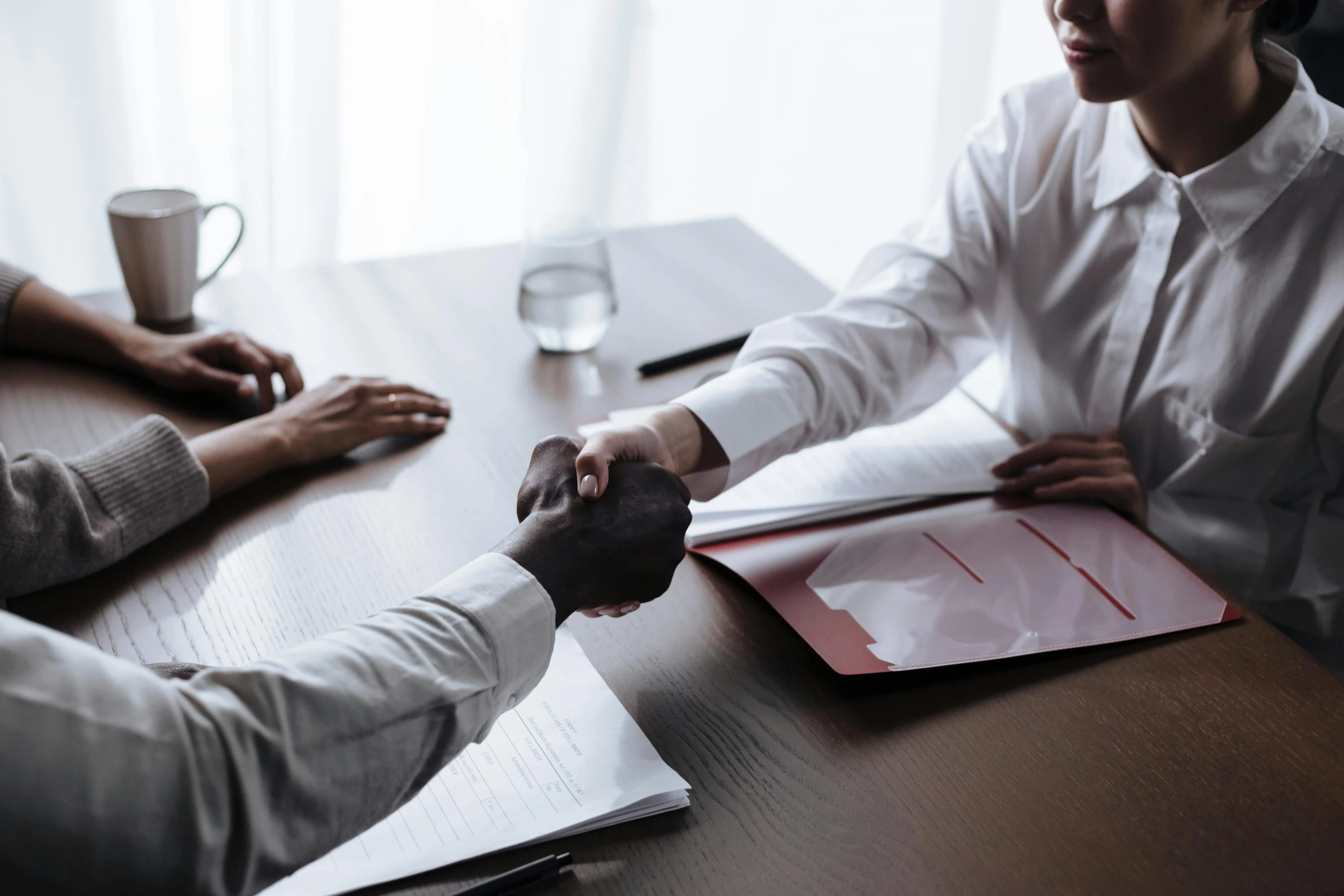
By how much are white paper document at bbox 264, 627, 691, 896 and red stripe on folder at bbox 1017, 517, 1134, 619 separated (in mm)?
397

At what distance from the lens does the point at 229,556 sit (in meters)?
0.91

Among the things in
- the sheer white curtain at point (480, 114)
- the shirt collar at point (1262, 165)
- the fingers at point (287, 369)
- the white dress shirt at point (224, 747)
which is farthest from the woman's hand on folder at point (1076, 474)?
the sheer white curtain at point (480, 114)

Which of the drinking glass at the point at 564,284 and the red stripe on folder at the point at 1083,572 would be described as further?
the drinking glass at the point at 564,284

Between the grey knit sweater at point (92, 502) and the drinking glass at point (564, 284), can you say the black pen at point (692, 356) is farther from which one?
the grey knit sweater at point (92, 502)

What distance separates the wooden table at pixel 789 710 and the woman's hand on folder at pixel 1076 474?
7.5 inches

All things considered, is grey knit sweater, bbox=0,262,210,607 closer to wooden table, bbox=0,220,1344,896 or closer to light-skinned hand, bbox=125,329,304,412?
wooden table, bbox=0,220,1344,896

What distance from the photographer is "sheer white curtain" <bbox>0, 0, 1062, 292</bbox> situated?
2.18 metres

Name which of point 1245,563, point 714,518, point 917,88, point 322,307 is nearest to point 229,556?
point 714,518

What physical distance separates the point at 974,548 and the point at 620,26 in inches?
79.0

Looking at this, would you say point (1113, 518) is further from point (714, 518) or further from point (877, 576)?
point (714, 518)

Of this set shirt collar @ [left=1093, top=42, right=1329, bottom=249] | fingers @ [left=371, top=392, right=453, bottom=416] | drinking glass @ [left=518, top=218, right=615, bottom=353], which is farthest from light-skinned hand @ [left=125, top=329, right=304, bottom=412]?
shirt collar @ [left=1093, top=42, right=1329, bottom=249]

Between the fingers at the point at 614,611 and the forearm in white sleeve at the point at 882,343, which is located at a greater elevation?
the forearm in white sleeve at the point at 882,343

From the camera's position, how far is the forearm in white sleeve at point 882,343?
3.41 ft

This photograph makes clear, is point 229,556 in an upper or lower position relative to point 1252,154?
lower
